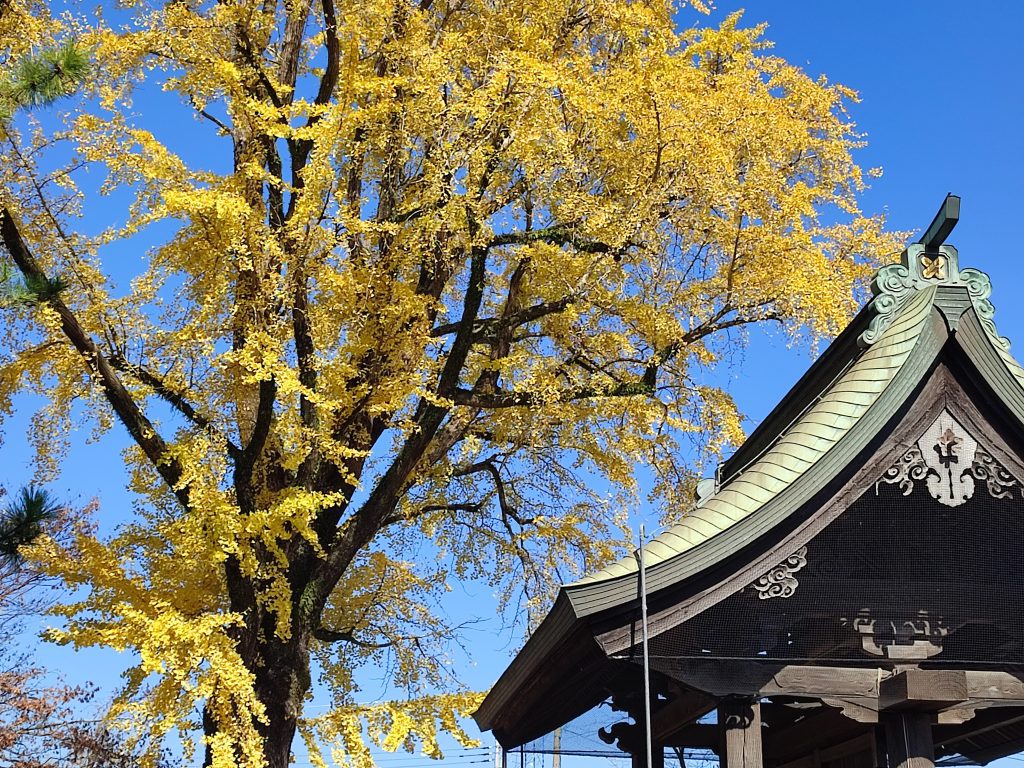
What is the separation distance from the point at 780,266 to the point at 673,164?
163 centimetres

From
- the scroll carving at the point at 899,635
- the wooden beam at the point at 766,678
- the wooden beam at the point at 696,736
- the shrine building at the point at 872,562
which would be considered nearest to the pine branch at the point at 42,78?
the shrine building at the point at 872,562

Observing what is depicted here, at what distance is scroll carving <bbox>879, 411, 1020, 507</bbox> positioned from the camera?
498 cm

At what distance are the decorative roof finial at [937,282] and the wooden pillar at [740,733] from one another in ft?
6.21

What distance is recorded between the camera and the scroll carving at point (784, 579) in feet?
16.5

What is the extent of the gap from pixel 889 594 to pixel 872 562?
24 centimetres

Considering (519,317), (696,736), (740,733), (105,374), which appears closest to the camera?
(740,733)

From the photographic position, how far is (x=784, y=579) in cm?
505

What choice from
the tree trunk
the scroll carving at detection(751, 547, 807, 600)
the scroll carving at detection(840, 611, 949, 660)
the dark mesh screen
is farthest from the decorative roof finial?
the tree trunk

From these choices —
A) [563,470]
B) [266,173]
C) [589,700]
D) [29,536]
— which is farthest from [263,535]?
[563,470]

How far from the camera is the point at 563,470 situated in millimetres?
14141

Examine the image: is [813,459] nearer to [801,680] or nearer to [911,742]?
[801,680]

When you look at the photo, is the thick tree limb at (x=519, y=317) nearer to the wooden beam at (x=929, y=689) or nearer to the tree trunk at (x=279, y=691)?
the tree trunk at (x=279, y=691)

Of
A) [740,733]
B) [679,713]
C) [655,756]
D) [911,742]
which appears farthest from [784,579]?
[655,756]

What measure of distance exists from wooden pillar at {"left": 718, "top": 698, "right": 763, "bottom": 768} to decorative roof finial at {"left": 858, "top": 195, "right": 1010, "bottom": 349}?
1.89 m
